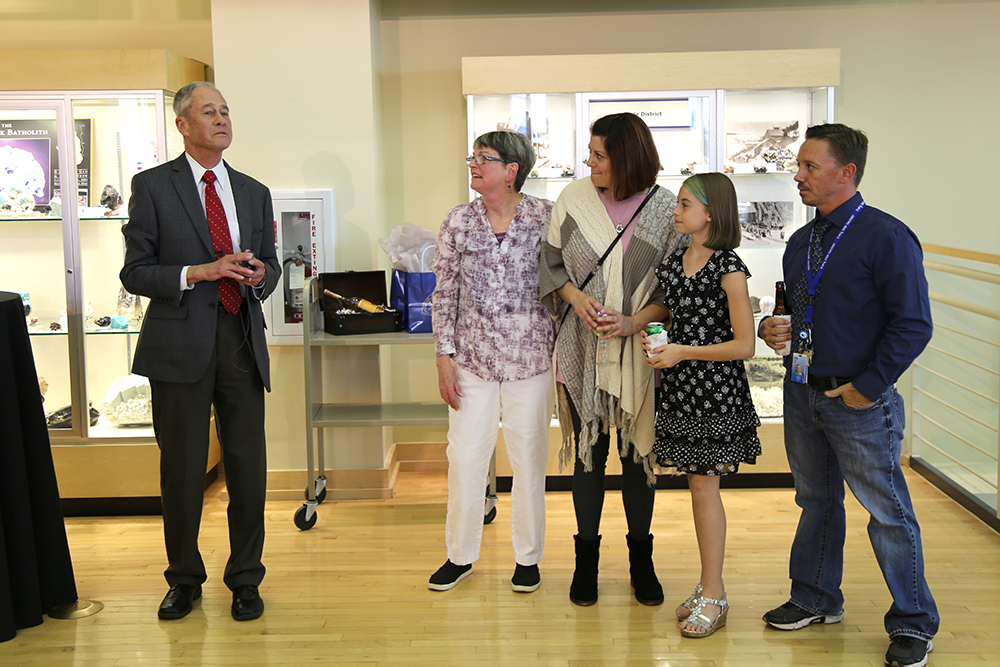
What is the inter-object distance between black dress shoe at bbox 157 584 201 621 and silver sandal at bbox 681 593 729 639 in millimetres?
1810

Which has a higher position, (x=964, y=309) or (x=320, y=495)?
(x=964, y=309)

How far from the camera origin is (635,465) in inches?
116

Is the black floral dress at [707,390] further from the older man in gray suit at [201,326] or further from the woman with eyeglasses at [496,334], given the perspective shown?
the older man in gray suit at [201,326]

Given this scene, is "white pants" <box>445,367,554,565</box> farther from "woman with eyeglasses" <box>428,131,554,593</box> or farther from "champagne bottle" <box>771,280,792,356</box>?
"champagne bottle" <box>771,280,792,356</box>

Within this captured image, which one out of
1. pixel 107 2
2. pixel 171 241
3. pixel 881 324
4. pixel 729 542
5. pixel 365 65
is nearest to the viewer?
pixel 881 324

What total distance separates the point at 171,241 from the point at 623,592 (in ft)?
6.96

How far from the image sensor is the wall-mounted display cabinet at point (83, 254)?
13.1 feet

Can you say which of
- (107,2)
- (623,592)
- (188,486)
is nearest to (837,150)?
(623,592)

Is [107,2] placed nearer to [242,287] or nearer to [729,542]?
[242,287]

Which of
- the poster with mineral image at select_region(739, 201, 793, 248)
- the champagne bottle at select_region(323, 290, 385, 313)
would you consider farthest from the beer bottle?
the champagne bottle at select_region(323, 290, 385, 313)

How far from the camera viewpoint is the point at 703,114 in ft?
14.4

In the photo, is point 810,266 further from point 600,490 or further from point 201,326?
point 201,326

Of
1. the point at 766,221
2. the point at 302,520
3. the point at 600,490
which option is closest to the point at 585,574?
the point at 600,490

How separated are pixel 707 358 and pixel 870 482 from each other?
2.05 feet
